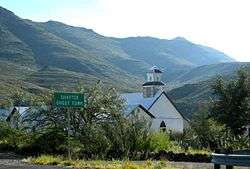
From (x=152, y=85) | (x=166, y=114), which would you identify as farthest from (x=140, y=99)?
(x=166, y=114)

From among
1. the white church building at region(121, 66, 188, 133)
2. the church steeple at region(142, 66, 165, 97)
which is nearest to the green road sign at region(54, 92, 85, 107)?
the white church building at region(121, 66, 188, 133)

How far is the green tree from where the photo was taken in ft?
182

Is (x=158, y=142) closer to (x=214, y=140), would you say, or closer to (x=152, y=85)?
(x=214, y=140)

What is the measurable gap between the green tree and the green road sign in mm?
36016

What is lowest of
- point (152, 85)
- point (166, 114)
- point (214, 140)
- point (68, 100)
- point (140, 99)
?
point (214, 140)

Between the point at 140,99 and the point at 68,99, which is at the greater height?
the point at 140,99

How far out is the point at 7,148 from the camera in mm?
31859

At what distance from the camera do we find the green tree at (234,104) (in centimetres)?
5544

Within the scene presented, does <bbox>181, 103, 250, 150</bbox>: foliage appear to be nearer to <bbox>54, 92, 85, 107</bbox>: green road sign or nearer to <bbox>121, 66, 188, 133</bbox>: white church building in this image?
<bbox>54, 92, 85, 107</bbox>: green road sign

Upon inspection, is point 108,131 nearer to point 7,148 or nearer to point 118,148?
point 118,148

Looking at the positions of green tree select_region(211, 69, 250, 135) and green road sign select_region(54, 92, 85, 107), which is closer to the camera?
green road sign select_region(54, 92, 85, 107)

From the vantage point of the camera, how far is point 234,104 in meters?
57.0

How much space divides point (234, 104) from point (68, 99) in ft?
126

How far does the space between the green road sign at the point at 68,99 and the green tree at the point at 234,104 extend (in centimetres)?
3602
